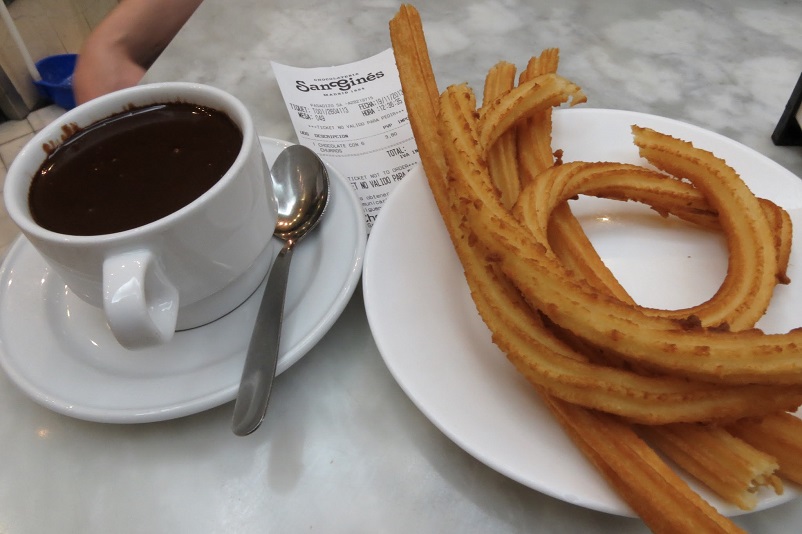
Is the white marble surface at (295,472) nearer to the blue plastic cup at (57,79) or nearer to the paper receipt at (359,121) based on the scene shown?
the paper receipt at (359,121)

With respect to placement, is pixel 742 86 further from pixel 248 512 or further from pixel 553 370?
pixel 248 512

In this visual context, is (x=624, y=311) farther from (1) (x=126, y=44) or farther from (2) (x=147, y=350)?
(1) (x=126, y=44)

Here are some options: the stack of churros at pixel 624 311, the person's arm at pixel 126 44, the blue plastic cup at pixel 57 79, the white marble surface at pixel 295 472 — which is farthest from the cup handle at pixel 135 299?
the blue plastic cup at pixel 57 79

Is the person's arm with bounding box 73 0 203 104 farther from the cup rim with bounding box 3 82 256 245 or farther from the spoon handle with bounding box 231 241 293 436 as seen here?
the spoon handle with bounding box 231 241 293 436

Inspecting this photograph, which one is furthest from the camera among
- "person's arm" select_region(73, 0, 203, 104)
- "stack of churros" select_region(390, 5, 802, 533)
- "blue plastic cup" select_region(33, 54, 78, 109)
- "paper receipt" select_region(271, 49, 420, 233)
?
"blue plastic cup" select_region(33, 54, 78, 109)

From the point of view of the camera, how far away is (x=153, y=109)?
0.51 meters

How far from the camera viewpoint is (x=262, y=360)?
1.44ft

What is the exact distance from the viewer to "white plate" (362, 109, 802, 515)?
1.23 ft

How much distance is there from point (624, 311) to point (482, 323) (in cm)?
14

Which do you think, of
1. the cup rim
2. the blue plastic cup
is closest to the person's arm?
the cup rim

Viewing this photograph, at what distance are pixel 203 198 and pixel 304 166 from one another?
0.65 ft

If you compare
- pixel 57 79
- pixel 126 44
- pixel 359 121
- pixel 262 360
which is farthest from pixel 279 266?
pixel 57 79

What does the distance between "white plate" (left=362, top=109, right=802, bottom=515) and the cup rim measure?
0.46 ft

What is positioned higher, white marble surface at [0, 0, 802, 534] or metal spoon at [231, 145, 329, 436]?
metal spoon at [231, 145, 329, 436]
